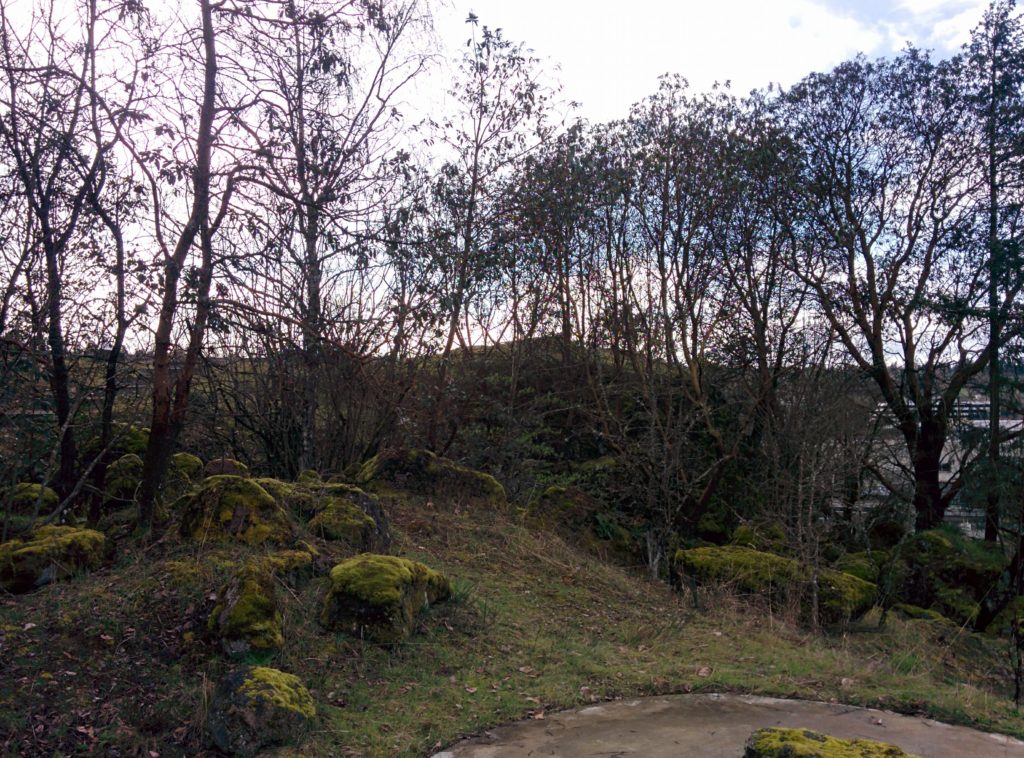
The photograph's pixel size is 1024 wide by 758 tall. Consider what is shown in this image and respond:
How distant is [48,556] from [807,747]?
6.45 metres

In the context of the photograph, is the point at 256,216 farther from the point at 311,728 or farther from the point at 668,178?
the point at 668,178

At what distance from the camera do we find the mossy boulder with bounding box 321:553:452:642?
7.25m

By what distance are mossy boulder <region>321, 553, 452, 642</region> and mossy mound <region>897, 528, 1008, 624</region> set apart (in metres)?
10.4

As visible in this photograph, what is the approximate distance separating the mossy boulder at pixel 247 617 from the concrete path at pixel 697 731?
1.76m

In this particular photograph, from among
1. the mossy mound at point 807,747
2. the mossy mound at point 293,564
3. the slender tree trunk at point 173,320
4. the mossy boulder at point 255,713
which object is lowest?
the mossy boulder at point 255,713

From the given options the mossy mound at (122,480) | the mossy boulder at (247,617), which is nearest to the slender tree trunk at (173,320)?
the mossy mound at (122,480)

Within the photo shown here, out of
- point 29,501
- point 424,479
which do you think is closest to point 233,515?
point 29,501

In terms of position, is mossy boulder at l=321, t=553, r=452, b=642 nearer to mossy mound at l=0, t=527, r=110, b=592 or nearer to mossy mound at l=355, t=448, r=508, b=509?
mossy mound at l=0, t=527, r=110, b=592

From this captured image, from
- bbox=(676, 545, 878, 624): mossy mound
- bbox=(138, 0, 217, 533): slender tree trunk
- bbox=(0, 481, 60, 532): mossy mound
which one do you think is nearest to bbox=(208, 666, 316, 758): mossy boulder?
bbox=(138, 0, 217, 533): slender tree trunk

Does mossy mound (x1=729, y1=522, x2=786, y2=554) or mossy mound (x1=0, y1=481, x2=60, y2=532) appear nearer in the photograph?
mossy mound (x1=0, y1=481, x2=60, y2=532)

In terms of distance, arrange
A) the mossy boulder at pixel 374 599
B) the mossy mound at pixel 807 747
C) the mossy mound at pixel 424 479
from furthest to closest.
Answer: the mossy mound at pixel 424 479, the mossy boulder at pixel 374 599, the mossy mound at pixel 807 747

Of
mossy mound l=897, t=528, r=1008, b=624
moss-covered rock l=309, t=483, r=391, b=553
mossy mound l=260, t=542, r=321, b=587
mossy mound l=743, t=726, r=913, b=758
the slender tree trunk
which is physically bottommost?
mossy mound l=897, t=528, r=1008, b=624

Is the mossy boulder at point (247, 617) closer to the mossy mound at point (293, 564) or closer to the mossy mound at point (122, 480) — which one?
the mossy mound at point (293, 564)

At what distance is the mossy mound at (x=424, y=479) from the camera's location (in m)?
13.3
